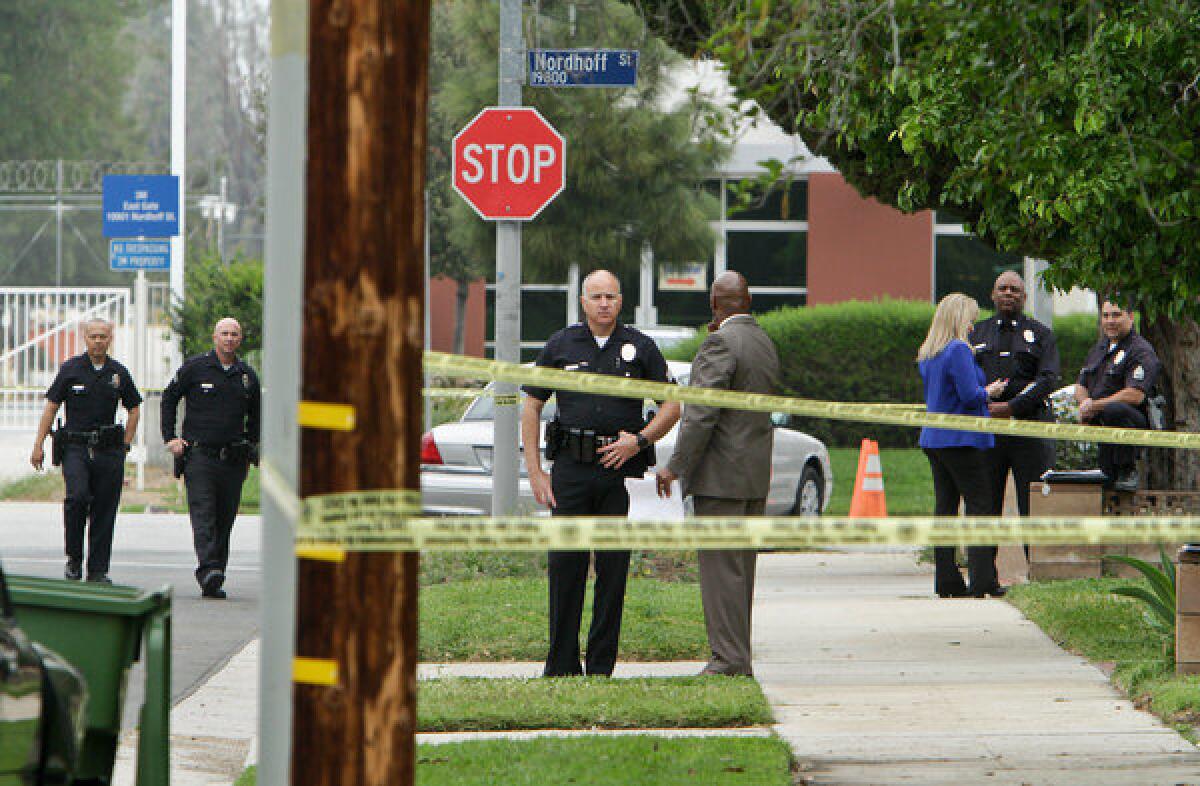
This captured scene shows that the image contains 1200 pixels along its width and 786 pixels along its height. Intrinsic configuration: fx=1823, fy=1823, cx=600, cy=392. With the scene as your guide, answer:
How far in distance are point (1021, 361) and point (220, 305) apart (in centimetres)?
1223

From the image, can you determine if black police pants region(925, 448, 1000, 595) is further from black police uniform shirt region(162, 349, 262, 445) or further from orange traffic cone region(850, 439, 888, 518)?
orange traffic cone region(850, 439, 888, 518)

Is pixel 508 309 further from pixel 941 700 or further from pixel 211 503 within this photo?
pixel 941 700

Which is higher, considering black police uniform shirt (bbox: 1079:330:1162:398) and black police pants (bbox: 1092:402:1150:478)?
black police uniform shirt (bbox: 1079:330:1162:398)

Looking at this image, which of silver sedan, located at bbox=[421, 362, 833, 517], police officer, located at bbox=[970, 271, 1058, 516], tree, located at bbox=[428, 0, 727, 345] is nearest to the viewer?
police officer, located at bbox=[970, 271, 1058, 516]

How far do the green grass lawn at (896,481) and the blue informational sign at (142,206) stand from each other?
774 centimetres

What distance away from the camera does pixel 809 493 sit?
51.3 feet

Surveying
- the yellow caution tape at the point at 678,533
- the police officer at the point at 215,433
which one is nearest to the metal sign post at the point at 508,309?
the police officer at the point at 215,433

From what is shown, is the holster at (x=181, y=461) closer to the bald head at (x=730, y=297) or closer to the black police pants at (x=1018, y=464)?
the bald head at (x=730, y=297)

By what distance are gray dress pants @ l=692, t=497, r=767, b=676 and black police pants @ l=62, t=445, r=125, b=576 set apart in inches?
204

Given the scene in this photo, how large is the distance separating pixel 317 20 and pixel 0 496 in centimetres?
1589

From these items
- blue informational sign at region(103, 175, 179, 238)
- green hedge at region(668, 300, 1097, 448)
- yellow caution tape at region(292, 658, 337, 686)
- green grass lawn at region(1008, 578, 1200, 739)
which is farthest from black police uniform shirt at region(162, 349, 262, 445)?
green hedge at region(668, 300, 1097, 448)

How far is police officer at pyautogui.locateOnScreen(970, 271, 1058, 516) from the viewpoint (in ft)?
37.8

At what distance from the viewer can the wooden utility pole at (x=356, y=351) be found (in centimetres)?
360

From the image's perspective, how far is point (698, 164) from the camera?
2661 cm
